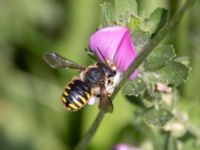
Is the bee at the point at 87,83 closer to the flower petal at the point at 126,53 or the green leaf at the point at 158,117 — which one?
the flower petal at the point at 126,53

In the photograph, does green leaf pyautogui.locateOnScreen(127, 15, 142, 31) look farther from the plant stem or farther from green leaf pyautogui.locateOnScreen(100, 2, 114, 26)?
the plant stem

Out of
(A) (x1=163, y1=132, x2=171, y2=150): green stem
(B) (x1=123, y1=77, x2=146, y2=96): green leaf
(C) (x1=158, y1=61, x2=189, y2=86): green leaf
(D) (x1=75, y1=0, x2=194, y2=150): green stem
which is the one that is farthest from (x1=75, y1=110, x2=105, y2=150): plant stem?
(A) (x1=163, y1=132, x2=171, y2=150): green stem

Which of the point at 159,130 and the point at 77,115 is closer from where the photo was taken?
the point at 159,130

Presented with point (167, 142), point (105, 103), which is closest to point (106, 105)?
point (105, 103)

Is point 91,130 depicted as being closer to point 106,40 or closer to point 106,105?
point 106,105

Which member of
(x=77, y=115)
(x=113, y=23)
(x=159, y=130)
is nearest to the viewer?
(x=113, y=23)

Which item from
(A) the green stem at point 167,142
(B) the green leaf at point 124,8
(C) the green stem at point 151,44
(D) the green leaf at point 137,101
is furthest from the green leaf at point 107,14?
(A) the green stem at point 167,142

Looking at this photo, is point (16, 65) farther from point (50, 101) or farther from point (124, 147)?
point (124, 147)

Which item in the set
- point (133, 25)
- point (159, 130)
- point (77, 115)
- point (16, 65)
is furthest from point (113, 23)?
point (16, 65)
